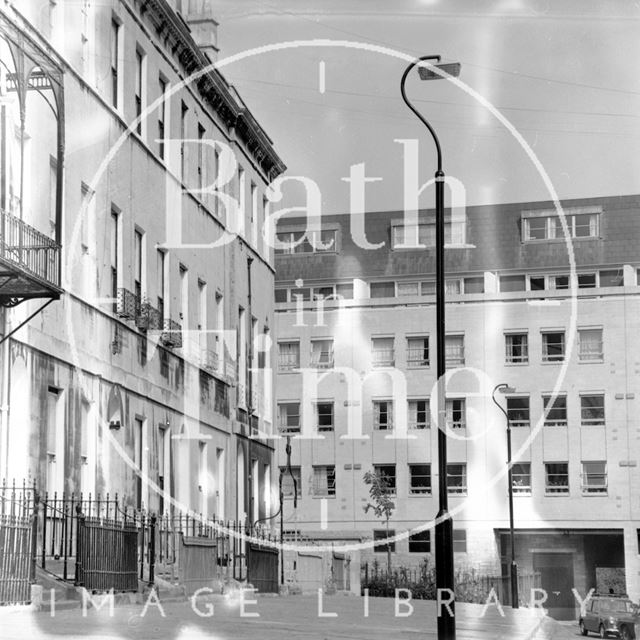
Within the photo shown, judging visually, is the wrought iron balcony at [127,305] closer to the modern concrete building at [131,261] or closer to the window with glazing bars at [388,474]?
the modern concrete building at [131,261]

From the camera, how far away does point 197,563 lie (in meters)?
27.0

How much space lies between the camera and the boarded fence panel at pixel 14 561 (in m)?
17.6

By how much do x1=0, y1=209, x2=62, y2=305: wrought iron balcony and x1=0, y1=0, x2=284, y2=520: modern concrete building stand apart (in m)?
0.05

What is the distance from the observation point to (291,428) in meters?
72.0

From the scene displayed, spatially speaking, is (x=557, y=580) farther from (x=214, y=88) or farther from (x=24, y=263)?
(x=24, y=263)

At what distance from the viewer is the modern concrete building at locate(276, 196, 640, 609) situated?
66062 millimetres

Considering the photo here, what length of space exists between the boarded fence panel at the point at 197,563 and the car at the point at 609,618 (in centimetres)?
1517

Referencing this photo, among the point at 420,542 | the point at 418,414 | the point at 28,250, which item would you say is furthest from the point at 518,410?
the point at 28,250

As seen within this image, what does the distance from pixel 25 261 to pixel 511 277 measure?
178 ft

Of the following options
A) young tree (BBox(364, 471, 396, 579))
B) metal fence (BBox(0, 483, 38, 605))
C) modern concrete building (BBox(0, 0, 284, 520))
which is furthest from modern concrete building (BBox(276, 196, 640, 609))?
metal fence (BBox(0, 483, 38, 605))

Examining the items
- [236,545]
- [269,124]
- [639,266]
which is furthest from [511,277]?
[236,545]

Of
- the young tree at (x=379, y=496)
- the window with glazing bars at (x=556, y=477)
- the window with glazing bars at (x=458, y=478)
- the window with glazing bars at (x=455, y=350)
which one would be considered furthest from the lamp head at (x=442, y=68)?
the window with glazing bars at (x=455, y=350)

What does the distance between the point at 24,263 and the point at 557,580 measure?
4976 cm

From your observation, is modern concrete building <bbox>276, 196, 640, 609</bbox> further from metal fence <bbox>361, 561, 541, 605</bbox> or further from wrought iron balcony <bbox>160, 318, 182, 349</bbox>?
wrought iron balcony <bbox>160, 318, 182, 349</bbox>
